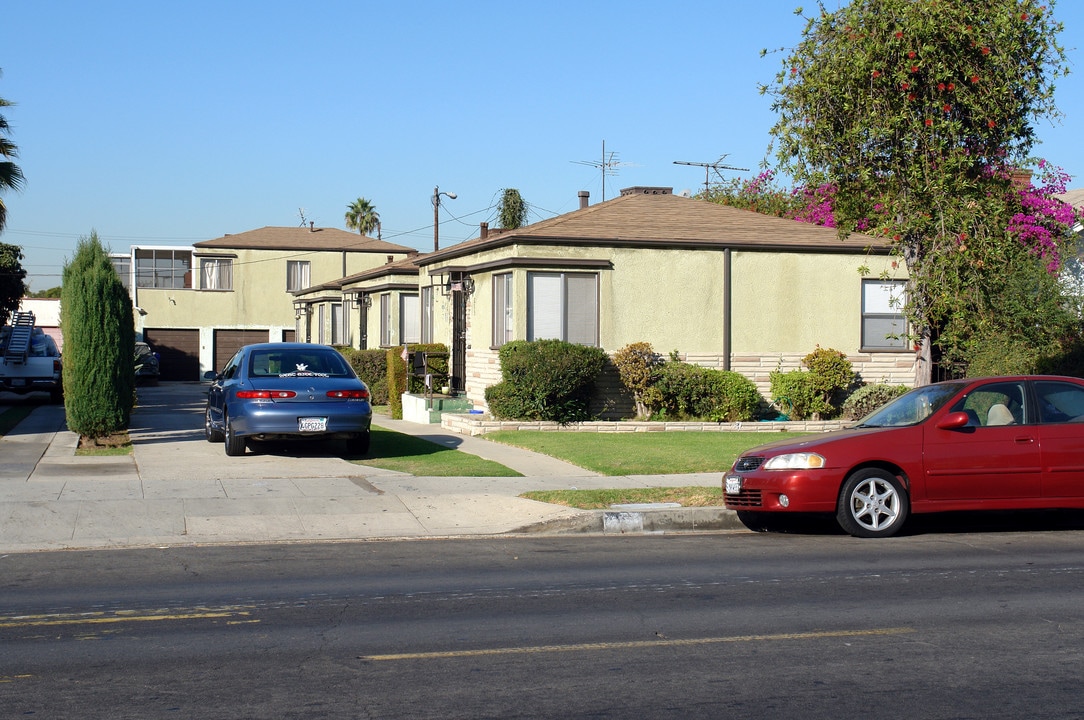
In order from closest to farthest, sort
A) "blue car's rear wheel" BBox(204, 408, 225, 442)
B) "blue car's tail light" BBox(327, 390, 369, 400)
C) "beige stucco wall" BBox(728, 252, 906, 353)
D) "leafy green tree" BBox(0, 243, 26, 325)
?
"blue car's tail light" BBox(327, 390, 369, 400), "blue car's rear wheel" BBox(204, 408, 225, 442), "beige stucco wall" BBox(728, 252, 906, 353), "leafy green tree" BBox(0, 243, 26, 325)

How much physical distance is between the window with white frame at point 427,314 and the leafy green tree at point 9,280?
84.1 feet

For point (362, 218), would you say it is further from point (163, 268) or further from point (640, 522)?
point (640, 522)

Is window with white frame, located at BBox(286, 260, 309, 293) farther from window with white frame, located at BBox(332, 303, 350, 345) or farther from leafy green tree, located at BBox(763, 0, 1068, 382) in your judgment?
leafy green tree, located at BBox(763, 0, 1068, 382)

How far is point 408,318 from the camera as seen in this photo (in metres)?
31.7

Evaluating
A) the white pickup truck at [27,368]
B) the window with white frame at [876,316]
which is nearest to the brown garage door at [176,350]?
the white pickup truck at [27,368]

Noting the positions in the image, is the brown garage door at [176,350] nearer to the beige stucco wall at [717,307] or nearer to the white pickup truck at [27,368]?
the white pickup truck at [27,368]

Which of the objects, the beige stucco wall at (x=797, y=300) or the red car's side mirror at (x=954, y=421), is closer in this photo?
the red car's side mirror at (x=954, y=421)

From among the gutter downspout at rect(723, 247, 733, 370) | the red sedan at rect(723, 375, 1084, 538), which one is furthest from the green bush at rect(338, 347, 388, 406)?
the red sedan at rect(723, 375, 1084, 538)

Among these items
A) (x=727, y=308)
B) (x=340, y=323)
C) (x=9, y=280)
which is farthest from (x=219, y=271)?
(x=727, y=308)

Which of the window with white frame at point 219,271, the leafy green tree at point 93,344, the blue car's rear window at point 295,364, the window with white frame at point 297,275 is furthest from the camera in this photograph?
the window with white frame at point 297,275

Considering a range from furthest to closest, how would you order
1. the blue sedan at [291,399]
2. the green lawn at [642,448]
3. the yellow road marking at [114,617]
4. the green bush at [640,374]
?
1. the green bush at [640,374]
2. the green lawn at [642,448]
3. the blue sedan at [291,399]
4. the yellow road marking at [114,617]

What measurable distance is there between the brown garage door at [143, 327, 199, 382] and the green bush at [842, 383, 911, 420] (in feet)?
118

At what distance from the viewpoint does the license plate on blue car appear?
15.4 meters

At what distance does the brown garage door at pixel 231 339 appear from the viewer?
52562 mm
